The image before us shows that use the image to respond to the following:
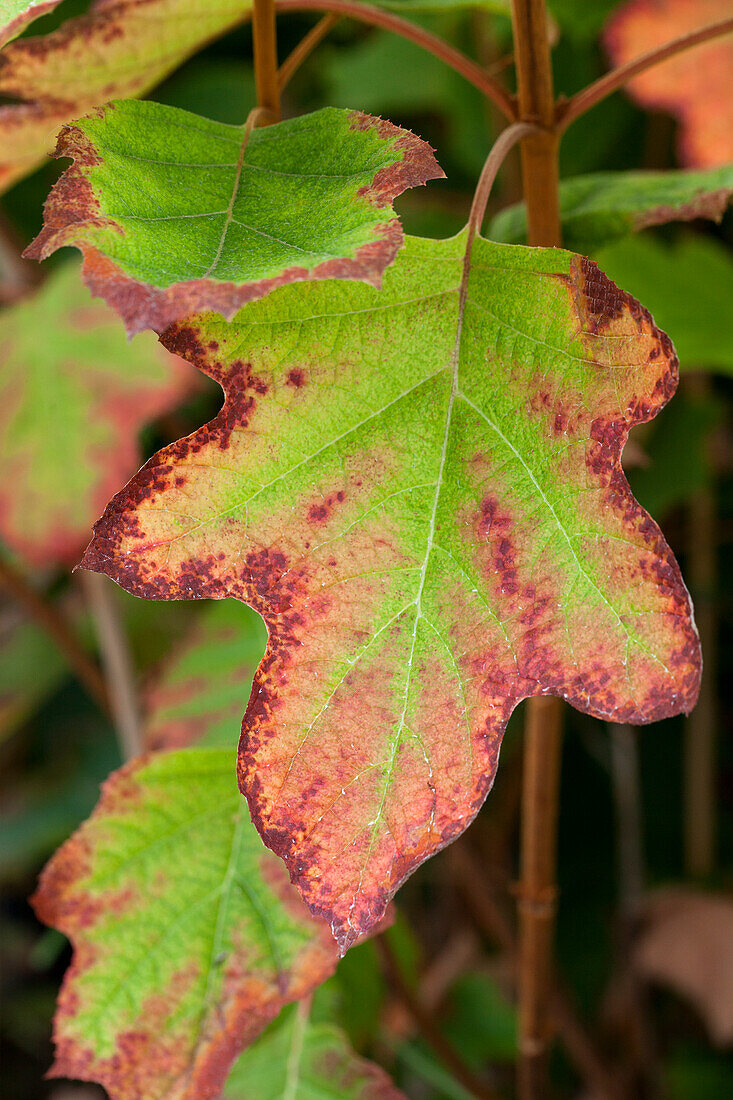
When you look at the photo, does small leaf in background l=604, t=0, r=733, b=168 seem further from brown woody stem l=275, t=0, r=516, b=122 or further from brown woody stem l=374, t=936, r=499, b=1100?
brown woody stem l=374, t=936, r=499, b=1100

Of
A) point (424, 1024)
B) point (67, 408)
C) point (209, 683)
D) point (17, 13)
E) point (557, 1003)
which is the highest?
point (17, 13)

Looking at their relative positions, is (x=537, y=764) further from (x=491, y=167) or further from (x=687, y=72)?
(x=687, y=72)

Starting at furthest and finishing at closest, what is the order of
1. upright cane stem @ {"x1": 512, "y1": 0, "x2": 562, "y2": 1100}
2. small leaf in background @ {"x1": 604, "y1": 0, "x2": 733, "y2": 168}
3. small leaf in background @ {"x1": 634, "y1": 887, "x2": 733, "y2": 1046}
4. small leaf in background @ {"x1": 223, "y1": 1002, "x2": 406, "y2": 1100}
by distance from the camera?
small leaf in background @ {"x1": 634, "y1": 887, "x2": 733, "y2": 1046} → small leaf in background @ {"x1": 604, "y1": 0, "x2": 733, "y2": 168} → small leaf in background @ {"x1": 223, "y1": 1002, "x2": 406, "y2": 1100} → upright cane stem @ {"x1": 512, "y1": 0, "x2": 562, "y2": 1100}

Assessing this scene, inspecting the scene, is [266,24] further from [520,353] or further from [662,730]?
[662,730]

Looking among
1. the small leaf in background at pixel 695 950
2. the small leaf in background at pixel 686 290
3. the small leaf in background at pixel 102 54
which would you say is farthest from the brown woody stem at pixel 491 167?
the small leaf in background at pixel 695 950

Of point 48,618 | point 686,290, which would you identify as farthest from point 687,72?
point 48,618

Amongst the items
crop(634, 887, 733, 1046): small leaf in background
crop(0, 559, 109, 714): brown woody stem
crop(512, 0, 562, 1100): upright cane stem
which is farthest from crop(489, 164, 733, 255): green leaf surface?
crop(634, 887, 733, 1046): small leaf in background
